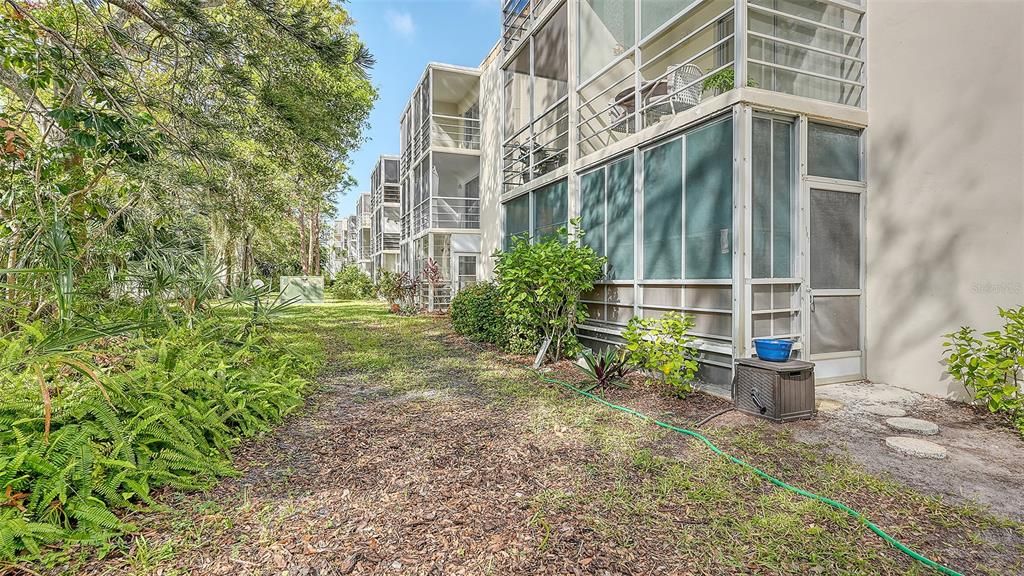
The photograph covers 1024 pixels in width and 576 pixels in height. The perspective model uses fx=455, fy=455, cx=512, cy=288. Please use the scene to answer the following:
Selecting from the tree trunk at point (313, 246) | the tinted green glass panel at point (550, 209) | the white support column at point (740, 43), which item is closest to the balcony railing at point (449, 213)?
the tinted green glass panel at point (550, 209)

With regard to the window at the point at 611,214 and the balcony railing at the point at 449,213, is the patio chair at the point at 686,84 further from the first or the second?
the balcony railing at the point at 449,213

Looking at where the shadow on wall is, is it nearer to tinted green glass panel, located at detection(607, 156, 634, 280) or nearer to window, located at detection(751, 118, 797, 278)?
window, located at detection(751, 118, 797, 278)

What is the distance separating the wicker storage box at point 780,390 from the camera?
423cm

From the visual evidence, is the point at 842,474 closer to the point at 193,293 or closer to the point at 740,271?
the point at 740,271

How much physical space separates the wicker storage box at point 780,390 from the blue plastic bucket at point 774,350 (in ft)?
0.21

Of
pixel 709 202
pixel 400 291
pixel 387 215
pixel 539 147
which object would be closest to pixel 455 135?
pixel 400 291

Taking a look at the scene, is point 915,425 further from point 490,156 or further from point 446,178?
point 446,178

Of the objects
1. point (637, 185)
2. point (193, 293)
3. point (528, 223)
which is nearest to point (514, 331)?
point (528, 223)

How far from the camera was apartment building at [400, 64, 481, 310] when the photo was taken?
15.0 m

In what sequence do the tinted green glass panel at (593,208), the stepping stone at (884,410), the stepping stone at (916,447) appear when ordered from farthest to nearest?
the tinted green glass panel at (593,208)
the stepping stone at (884,410)
the stepping stone at (916,447)

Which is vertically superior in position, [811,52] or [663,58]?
[663,58]

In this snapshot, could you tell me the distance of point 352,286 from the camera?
23922 mm

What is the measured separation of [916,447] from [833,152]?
11.2ft

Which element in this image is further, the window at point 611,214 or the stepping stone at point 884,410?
the window at point 611,214
